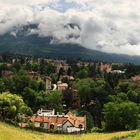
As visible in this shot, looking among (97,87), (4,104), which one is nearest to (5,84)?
(97,87)

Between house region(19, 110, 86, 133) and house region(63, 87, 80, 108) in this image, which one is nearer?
house region(19, 110, 86, 133)

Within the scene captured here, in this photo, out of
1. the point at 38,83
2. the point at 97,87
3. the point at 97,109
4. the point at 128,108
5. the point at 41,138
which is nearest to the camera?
the point at 41,138

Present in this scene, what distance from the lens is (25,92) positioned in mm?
144875

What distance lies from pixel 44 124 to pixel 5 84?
72.3m

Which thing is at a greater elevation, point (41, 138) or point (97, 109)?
point (41, 138)

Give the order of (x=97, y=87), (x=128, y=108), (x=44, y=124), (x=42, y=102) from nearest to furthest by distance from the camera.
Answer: (x=128, y=108)
(x=44, y=124)
(x=42, y=102)
(x=97, y=87)

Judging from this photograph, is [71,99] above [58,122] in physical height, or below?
below

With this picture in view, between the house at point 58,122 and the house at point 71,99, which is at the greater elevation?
the house at point 58,122

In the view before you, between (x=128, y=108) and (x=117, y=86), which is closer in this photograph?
(x=128, y=108)

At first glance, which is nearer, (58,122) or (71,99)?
(58,122)

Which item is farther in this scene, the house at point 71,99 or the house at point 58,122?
the house at point 71,99

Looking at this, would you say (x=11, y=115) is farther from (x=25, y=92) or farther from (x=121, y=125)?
(x=25, y=92)

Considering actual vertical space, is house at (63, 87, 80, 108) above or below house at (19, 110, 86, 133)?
below

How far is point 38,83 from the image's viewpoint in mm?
165875
